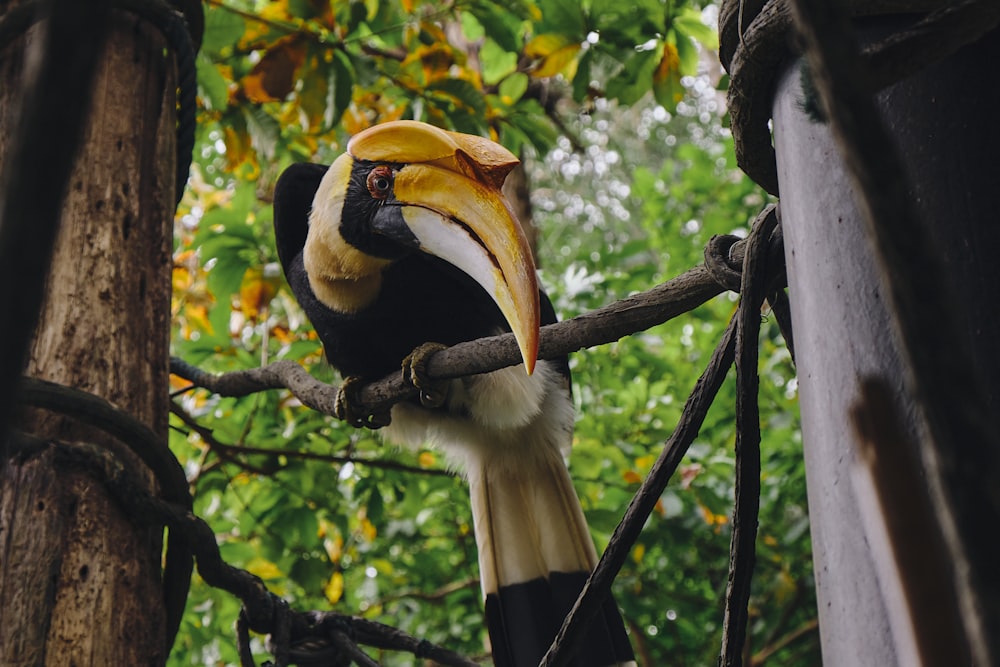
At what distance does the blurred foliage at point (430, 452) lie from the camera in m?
2.38

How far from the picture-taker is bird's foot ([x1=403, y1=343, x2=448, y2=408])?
5.68ft

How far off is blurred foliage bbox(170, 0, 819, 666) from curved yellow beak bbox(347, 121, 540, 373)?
489 millimetres

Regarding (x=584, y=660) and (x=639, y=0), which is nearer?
(x=584, y=660)

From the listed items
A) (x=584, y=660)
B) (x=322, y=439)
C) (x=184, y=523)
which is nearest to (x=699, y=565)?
(x=322, y=439)

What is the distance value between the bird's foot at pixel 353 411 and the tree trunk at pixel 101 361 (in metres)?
0.46

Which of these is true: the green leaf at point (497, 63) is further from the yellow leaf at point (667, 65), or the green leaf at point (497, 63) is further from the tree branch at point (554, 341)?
the tree branch at point (554, 341)

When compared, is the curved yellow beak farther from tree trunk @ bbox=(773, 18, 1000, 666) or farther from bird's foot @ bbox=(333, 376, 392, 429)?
tree trunk @ bbox=(773, 18, 1000, 666)

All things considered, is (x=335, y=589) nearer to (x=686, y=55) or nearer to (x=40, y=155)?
(x=686, y=55)

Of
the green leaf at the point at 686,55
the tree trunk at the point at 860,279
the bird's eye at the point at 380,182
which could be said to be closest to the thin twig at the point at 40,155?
the tree trunk at the point at 860,279

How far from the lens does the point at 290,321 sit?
3.38 m

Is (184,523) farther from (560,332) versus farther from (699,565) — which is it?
(699,565)

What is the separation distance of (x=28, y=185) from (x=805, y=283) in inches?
25.8

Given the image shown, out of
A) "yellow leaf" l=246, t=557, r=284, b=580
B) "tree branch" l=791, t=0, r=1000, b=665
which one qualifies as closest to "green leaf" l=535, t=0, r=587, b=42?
"yellow leaf" l=246, t=557, r=284, b=580

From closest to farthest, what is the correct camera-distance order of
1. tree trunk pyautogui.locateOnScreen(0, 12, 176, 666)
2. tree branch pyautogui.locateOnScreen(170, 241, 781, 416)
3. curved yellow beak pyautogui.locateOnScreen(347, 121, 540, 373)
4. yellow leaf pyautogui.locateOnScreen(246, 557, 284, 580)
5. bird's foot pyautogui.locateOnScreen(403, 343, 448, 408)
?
tree branch pyautogui.locateOnScreen(170, 241, 781, 416), tree trunk pyautogui.locateOnScreen(0, 12, 176, 666), curved yellow beak pyautogui.locateOnScreen(347, 121, 540, 373), bird's foot pyautogui.locateOnScreen(403, 343, 448, 408), yellow leaf pyautogui.locateOnScreen(246, 557, 284, 580)
